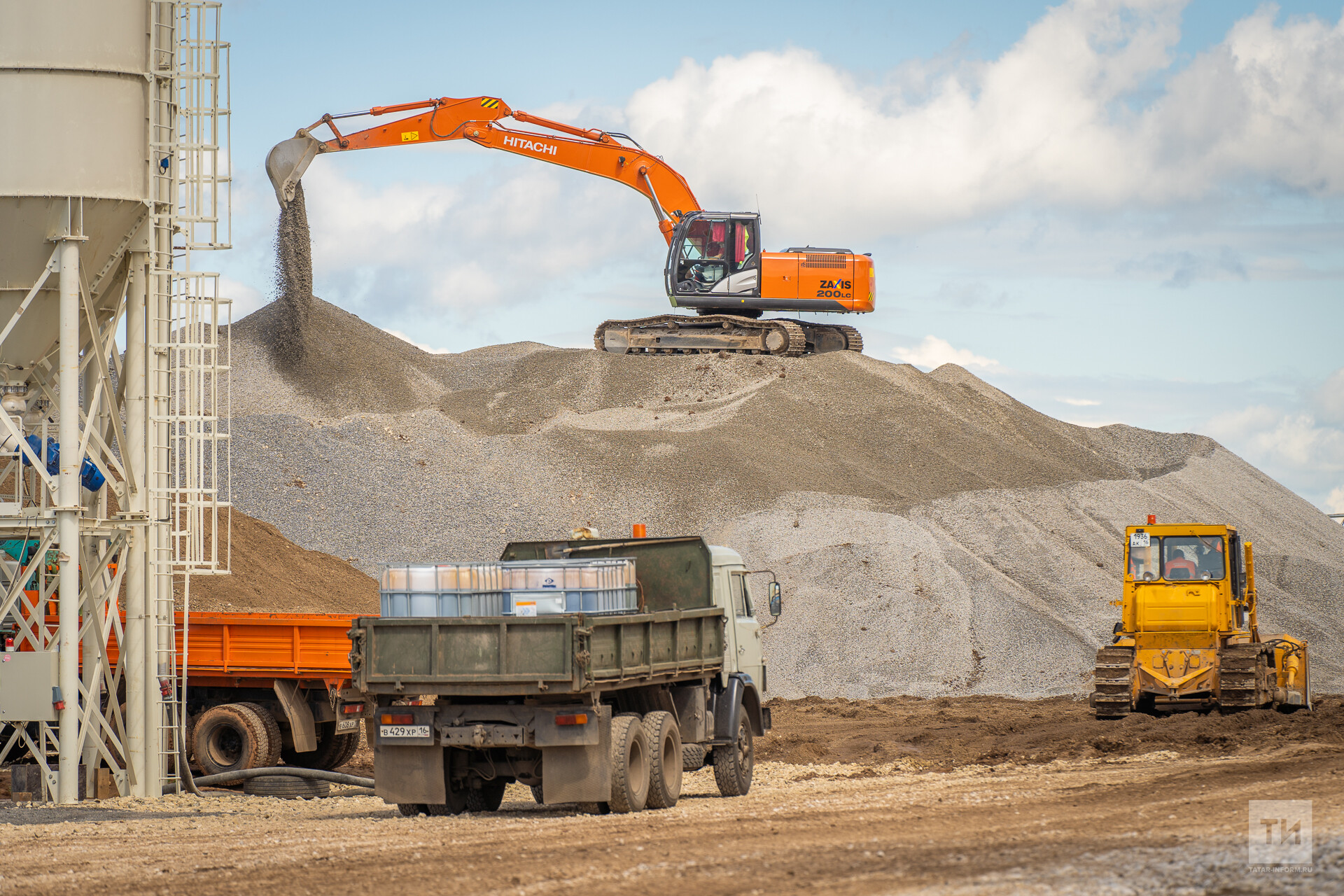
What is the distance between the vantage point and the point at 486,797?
45.4 feet

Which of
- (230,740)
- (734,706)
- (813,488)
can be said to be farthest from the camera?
(813,488)

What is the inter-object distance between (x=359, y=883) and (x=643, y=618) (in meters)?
4.30

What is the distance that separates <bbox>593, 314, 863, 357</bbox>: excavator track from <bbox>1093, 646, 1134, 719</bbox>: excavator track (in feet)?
78.4

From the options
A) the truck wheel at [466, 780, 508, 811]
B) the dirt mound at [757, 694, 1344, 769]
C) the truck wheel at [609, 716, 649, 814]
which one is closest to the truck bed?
the truck wheel at [609, 716, 649, 814]

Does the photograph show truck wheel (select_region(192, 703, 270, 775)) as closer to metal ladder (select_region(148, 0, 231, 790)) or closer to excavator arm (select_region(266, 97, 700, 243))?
metal ladder (select_region(148, 0, 231, 790))

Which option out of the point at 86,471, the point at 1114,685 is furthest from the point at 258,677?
the point at 1114,685

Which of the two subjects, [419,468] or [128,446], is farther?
[419,468]

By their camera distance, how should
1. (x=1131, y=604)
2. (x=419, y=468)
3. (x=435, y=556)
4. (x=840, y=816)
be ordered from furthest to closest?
(x=419, y=468)
(x=435, y=556)
(x=1131, y=604)
(x=840, y=816)

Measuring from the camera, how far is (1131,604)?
2142 cm

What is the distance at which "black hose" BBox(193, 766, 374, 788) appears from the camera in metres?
16.2

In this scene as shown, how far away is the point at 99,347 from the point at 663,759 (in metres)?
7.76

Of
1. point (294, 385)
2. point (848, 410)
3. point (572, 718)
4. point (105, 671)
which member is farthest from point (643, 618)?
point (294, 385)

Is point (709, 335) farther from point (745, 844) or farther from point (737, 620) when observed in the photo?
point (745, 844)

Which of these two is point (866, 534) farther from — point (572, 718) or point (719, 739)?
point (572, 718)
